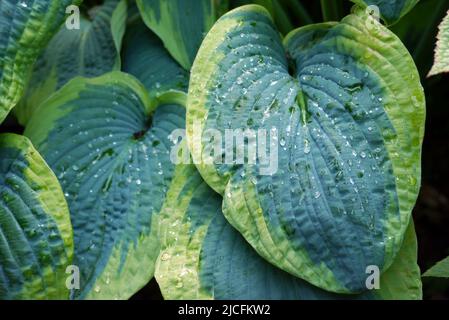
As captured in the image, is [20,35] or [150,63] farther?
[150,63]

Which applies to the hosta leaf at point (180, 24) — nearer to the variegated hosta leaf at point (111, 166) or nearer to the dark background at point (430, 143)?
the variegated hosta leaf at point (111, 166)

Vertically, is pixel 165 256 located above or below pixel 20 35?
below

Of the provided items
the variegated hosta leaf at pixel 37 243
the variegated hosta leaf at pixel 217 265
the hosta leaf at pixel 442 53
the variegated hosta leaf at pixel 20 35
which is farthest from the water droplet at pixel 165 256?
the hosta leaf at pixel 442 53

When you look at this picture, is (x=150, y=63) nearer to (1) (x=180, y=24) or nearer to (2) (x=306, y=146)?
(1) (x=180, y=24)

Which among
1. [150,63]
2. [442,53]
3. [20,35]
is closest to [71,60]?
[150,63]
